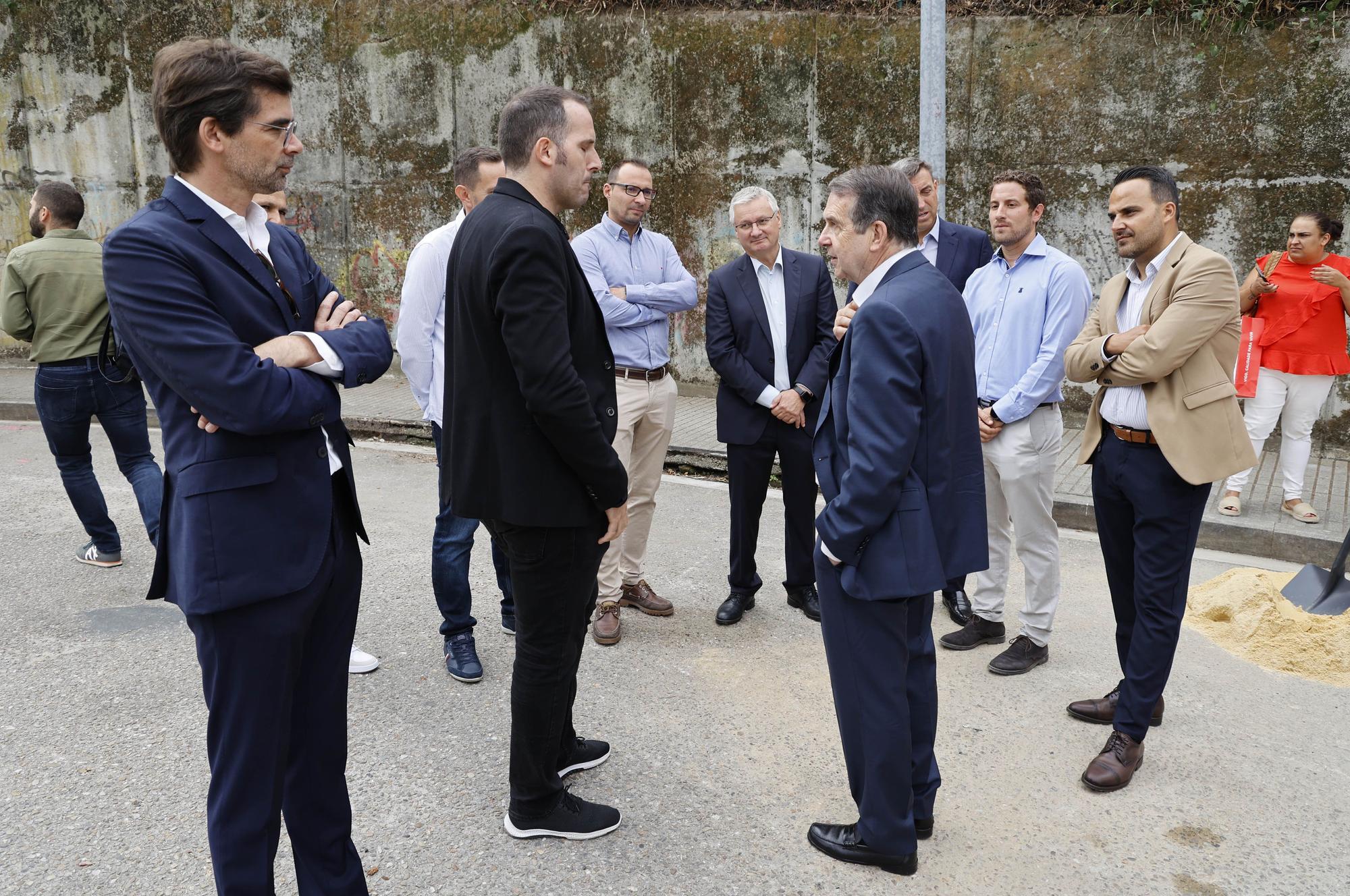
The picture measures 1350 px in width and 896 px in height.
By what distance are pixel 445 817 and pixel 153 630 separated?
2.30 m

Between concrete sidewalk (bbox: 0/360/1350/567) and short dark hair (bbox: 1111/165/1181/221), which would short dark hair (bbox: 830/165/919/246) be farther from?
concrete sidewalk (bbox: 0/360/1350/567)

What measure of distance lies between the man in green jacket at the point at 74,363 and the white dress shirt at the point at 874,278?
13.2ft

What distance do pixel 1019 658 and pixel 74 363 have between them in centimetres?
507

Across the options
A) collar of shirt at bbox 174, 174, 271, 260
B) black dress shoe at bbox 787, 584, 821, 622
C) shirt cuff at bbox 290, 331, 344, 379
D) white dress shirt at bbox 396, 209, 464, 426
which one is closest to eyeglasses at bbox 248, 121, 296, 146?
collar of shirt at bbox 174, 174, 271, 260

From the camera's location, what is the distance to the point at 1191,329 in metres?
3.32

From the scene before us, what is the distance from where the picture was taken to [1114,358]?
3533 mm

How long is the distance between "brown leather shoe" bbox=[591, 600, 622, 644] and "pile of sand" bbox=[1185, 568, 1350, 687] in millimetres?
2765

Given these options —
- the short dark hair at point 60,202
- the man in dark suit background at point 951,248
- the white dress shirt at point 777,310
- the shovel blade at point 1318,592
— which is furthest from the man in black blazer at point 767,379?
the short dark hair at point 60,202

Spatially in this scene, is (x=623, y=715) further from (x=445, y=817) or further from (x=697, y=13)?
(x=697, y=13)

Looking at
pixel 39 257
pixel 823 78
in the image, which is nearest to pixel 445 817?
pixel 39 257

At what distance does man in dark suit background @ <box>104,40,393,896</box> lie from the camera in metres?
2.12

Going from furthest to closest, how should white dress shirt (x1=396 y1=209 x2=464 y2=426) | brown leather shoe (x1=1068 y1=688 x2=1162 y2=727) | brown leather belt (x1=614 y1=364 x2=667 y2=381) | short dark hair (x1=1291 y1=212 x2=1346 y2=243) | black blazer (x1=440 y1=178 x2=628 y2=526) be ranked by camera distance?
short dark hair (x1=1291 y1=212 x2=1346 y2=243), brown leather belt (x1=614 y1=364 x2=667 y2=381), white dress shirt (x1=396 y1=209 x2=464 y2=426), brown leather shoe (x1=1068 y1=688 x2=1162 y2=727), black blazer (x1=440 y1=178 x2=628 y2=526)

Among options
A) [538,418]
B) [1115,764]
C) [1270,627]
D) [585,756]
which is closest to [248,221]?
[538,418]

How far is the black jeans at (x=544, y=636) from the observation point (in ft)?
9.57
